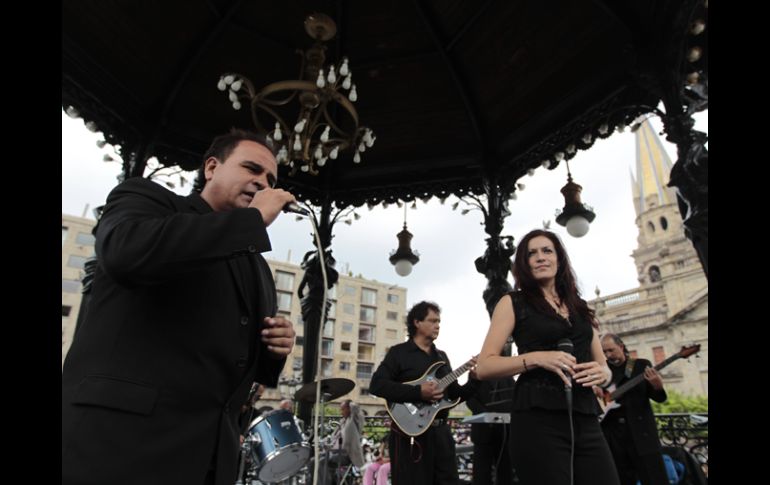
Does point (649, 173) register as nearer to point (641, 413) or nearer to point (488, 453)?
point (641, 413)

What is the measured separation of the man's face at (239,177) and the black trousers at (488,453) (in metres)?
4.68

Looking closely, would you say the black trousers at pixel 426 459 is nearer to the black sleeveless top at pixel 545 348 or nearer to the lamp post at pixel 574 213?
the black sleeveless top at pixel 545 348

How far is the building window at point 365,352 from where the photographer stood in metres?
65.2

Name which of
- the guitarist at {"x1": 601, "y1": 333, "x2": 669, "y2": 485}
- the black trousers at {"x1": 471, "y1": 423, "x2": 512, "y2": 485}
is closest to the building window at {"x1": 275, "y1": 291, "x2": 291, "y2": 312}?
the black trousers at {"x1": 471, "y1": 423, "x2": 512, "y2": 485}

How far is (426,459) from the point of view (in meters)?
4.30

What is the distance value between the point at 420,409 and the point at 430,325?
0.94 meters

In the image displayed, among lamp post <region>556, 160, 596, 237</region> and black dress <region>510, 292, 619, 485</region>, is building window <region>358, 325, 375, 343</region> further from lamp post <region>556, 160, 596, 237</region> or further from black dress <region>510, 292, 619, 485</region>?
black dress <region>510, 292, 619, 485</region>

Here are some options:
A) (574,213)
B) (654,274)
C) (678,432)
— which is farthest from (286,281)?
(574,213)

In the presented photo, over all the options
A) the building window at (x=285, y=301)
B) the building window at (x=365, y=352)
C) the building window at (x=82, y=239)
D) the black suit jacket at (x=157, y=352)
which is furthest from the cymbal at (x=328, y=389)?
the building window at (x=365, y=352)
